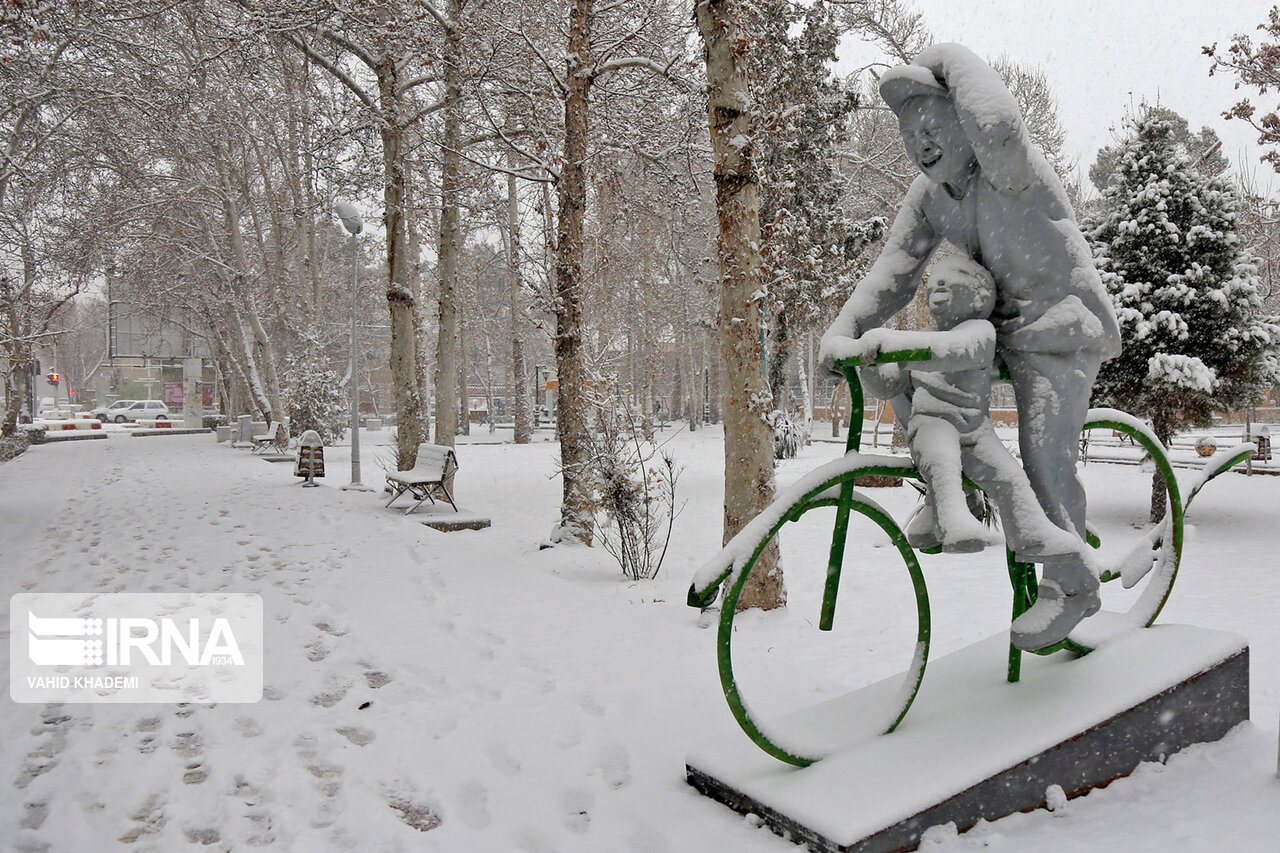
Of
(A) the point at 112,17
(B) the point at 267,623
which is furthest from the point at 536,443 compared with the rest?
(B) the point at 267,623

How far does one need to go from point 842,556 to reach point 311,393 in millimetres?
22624

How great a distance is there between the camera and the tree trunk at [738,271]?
5836mm

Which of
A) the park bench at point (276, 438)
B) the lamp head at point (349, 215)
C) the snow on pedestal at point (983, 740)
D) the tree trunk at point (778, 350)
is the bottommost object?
the snow on pedestal at point (983, 740)

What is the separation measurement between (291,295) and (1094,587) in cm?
3451

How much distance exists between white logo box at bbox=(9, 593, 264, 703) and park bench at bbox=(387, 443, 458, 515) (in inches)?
198

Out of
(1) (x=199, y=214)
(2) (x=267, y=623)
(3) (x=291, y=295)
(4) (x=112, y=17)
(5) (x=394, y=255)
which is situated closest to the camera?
(2) (x=267, y=623)

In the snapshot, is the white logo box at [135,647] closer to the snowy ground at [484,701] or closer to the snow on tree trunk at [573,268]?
the snowy ground at [484,701]

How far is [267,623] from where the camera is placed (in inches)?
214

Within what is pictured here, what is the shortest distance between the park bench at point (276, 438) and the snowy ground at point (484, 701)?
463 inches

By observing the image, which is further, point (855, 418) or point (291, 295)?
point (291, 295)

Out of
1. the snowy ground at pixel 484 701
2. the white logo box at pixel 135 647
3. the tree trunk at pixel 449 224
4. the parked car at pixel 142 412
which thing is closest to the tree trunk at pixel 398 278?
the tree trunk at pixel 449 224

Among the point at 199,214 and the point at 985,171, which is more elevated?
the point at 199,214

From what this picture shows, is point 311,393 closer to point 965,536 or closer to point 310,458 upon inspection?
point 310,458

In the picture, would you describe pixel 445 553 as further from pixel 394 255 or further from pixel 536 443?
pixel 536 443
